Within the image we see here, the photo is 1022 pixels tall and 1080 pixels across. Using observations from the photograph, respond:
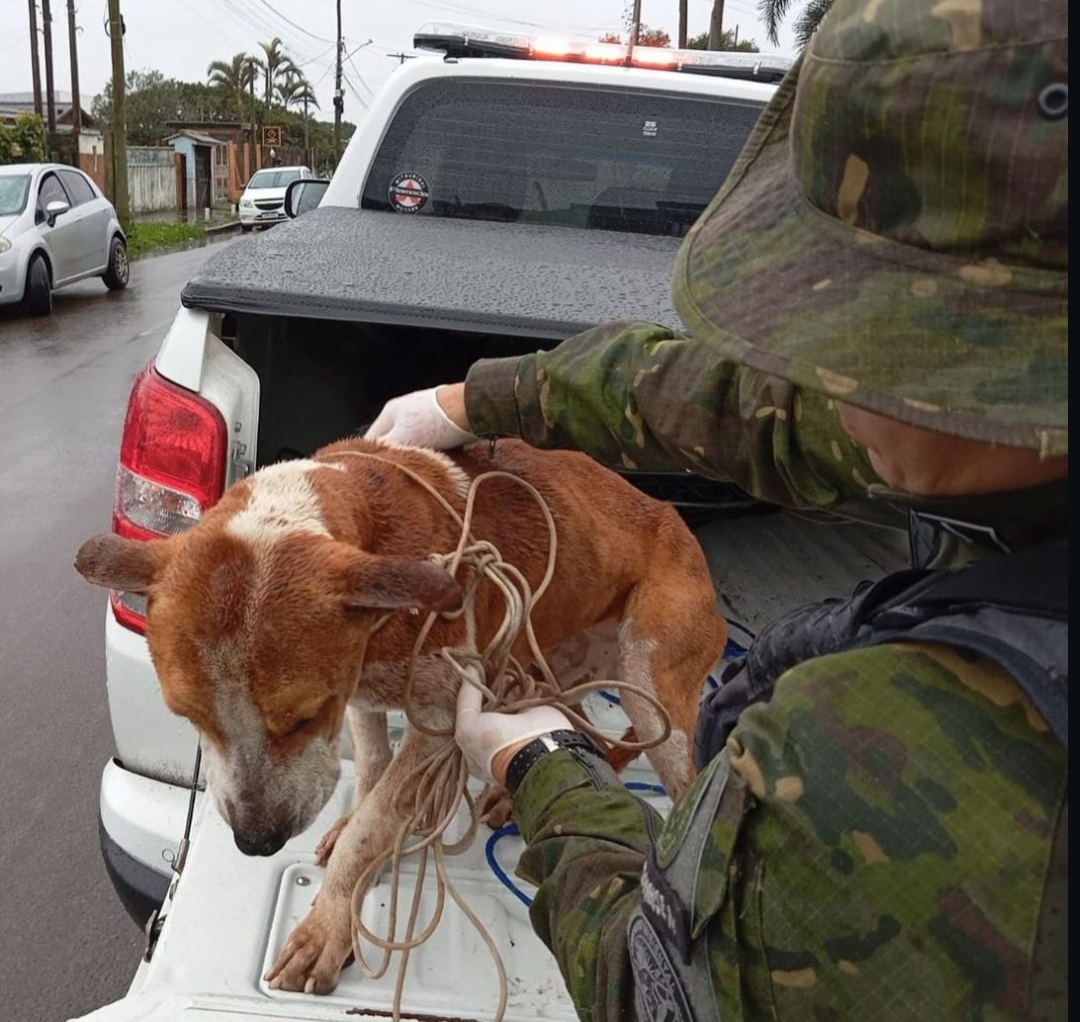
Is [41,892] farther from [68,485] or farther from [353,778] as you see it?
[68,485]

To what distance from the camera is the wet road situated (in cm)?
332

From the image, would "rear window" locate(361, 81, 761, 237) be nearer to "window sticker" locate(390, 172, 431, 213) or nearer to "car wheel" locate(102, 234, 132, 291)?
"window sticker" locate(390, 172, 431, 213)

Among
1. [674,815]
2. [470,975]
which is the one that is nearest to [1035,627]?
[674,815]

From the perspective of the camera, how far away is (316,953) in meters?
2.24

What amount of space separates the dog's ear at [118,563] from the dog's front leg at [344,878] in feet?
2.32

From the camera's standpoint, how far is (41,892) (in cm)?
356

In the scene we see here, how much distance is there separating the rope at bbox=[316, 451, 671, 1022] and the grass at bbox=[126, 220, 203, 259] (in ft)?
75.5

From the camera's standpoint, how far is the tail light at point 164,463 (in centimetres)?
245

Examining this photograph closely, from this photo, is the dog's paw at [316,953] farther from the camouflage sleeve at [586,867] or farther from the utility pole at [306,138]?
the utility pole at [306,138]

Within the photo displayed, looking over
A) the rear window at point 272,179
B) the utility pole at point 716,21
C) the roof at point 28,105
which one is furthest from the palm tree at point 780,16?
the roof at point 28,105

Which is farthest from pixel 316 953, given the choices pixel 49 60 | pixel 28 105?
pixel 28 105

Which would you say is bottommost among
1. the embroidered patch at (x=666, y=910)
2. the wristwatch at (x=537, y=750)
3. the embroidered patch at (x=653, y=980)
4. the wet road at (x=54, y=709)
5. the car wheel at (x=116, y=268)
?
the wet road at (x=54, y=709)

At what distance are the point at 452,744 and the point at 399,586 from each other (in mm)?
526

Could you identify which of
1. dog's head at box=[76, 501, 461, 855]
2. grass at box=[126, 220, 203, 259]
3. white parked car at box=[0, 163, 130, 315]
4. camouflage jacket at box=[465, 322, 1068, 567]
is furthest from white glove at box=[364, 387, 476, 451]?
grass at box=[126, 220, 203, 259]
